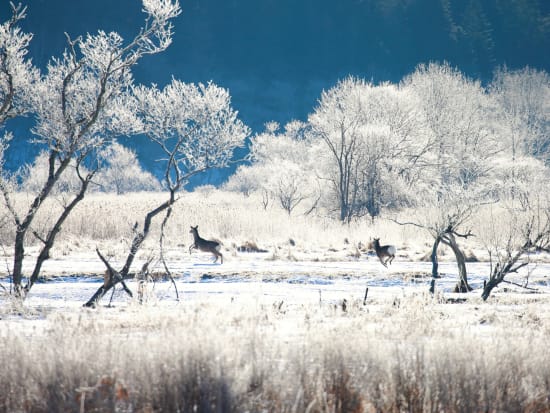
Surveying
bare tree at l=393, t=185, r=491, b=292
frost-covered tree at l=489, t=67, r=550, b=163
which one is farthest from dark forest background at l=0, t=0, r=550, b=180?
bare tree at l=393, t=185, r=491, b=292

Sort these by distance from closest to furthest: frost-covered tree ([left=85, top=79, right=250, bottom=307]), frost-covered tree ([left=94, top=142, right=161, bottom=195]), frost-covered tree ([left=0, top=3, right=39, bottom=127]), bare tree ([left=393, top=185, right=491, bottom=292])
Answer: frost-covered tree ([left=0, top=3, right=39, bottom=127]) → bare tree ([left=393, top=185, right=491, bottom=292]) → frost-covered tree ([left=85, top=79, right=250, bottom=307]) → frost-covered tree ([left=94, top=142, right=161, bottom=195])

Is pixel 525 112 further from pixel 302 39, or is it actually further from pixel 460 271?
pixel 302 39

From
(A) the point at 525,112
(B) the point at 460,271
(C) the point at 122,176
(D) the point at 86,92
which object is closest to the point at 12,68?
(D) the point at 86,92

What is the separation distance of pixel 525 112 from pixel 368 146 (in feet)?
90.9

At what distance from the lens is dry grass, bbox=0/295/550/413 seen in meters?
5.54

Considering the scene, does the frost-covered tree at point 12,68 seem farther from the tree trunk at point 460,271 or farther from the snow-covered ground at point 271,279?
the tree trunk at point 460,271

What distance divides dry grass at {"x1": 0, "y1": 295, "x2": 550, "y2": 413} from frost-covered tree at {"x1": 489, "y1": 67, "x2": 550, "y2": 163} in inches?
1950

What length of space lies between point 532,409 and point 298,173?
4216cm

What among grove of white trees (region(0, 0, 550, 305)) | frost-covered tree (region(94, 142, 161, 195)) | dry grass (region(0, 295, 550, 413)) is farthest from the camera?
frost-covered tree (region(94, 142, 161, 195))

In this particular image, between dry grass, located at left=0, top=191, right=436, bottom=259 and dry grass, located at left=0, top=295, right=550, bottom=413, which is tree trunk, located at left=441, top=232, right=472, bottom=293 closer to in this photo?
dry grass, located at left=0, top=295, right=550, bottom=413

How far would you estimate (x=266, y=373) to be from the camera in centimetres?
569

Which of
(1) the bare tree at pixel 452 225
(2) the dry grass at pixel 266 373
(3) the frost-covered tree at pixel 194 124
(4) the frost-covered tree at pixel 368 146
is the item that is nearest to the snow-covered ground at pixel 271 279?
(1) the bare tree at pixel 452 225

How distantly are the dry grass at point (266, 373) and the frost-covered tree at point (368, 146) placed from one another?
30.4 meters

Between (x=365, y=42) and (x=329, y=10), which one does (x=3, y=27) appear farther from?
(x=329, y=10)
